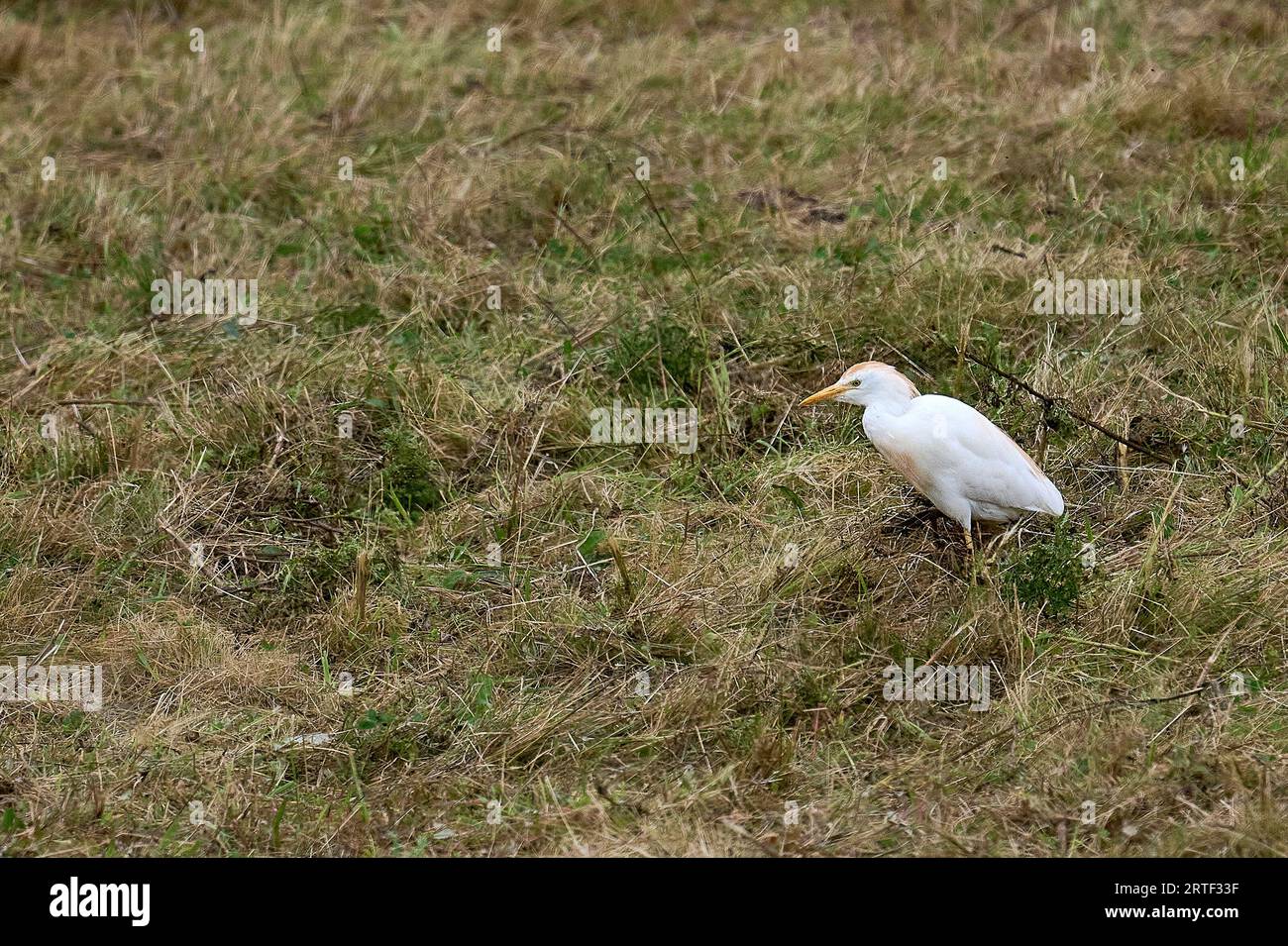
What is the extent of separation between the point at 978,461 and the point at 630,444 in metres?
1.59

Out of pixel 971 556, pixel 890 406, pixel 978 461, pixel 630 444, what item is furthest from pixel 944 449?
pixel 630 444

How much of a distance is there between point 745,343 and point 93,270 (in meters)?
3.12

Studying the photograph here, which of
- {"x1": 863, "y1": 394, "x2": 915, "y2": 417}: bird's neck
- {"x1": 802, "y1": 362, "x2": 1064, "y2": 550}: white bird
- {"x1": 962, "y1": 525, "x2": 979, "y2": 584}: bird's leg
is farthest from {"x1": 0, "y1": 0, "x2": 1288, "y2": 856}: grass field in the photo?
{"x1": 863, "y1": 394, "x2": 915, "y2": 417}: bird's neck

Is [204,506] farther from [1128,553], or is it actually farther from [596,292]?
[1128,553]

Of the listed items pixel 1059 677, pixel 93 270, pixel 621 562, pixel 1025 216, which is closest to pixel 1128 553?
pixel 1059 677

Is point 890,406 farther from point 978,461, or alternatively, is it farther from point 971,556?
point 971,556

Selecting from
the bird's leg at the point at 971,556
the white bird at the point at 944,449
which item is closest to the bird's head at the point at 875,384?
the white bird at the point at 944,449

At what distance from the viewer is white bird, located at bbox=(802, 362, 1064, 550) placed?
197 inches

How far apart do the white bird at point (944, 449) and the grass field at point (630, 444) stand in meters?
0.24

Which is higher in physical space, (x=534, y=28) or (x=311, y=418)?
(x=534, y=28)

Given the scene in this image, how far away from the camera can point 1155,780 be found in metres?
4.39

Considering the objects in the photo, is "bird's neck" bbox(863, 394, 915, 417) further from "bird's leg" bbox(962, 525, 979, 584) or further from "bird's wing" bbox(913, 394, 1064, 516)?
"bird's leg" bbox(962, 525, 979, 584)

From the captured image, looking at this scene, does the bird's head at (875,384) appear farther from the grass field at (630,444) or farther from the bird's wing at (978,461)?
the grass field at (630,444)

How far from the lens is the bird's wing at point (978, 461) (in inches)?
197
